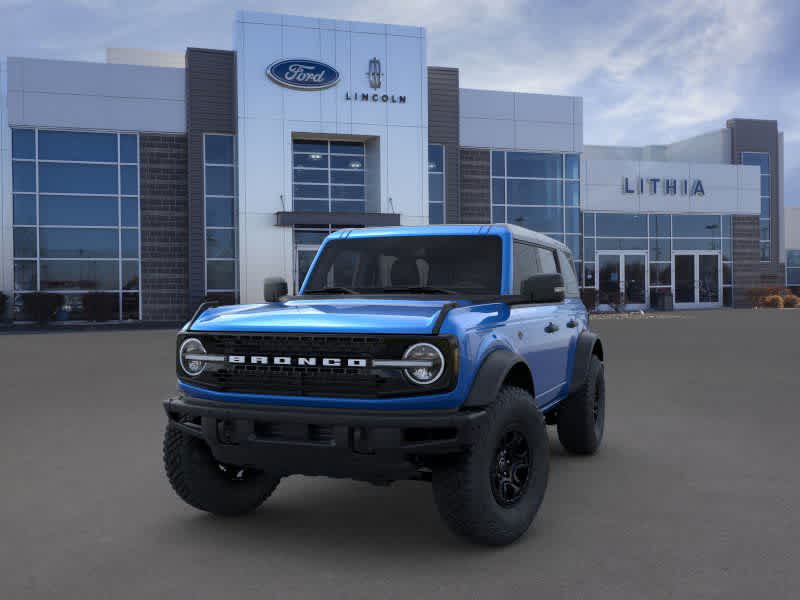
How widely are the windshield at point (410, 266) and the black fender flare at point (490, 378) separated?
88cm

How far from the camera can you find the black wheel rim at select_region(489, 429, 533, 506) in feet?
14.1

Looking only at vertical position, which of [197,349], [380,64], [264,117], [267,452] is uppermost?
[380,64]

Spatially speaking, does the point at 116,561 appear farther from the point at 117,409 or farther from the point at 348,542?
the point at 117,409

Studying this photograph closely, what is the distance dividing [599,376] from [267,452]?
11.9 feet

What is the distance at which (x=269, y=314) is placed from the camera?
4.44 metres

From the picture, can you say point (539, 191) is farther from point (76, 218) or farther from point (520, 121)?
point (76, 218)

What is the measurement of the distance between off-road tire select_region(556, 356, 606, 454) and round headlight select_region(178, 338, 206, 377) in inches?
125

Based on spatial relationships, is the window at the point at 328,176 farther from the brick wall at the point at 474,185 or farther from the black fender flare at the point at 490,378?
the black fender flare at the point at 490,378

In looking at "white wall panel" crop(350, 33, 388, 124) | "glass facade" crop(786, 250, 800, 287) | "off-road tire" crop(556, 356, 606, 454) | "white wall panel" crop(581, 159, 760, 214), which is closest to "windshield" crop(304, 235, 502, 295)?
"off-road tire" crop(556, 356, 606, 454)

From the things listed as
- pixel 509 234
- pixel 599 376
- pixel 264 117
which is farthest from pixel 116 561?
pixel 264 117

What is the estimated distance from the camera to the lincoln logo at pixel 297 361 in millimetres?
4031

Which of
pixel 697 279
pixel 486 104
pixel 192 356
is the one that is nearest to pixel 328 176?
pixel 486 104

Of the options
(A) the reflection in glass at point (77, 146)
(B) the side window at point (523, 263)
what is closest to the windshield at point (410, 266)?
(B) the side window at point (523, 263)

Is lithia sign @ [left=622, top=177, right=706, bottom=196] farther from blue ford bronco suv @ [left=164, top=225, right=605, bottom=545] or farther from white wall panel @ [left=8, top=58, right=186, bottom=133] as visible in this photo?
blue ford bronco suv @ [left=164, top=225, right=605, bottom=545]
